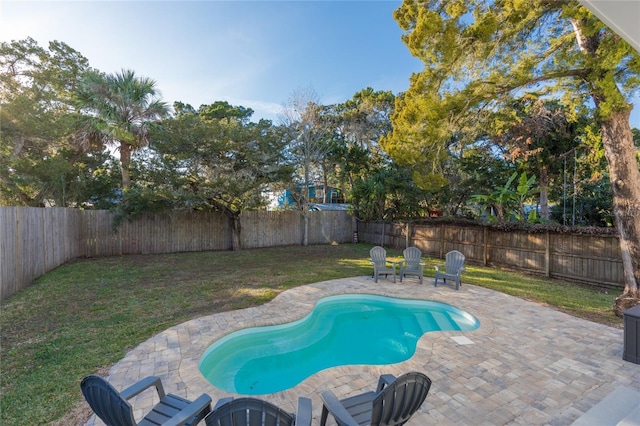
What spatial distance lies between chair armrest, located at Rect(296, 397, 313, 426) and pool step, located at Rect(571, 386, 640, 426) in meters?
2.51

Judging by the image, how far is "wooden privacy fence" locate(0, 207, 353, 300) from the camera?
6559 mm

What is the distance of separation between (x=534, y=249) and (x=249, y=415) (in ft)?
37.5

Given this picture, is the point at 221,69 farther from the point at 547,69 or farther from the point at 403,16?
the point at 547,69

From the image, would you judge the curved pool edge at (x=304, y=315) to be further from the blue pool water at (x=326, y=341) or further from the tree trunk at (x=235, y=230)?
the tree trunk at (x=235, y=230)

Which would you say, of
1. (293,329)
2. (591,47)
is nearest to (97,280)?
(293,329)

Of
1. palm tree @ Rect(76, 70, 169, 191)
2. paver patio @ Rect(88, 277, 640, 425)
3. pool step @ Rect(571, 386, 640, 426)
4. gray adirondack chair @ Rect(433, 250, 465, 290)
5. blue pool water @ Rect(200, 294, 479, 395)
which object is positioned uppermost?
palm tree @ Rect(76, 70, 169, 191)

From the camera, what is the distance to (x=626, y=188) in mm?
6164

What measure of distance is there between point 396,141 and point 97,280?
32.3ft

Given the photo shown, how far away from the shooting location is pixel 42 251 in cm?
829

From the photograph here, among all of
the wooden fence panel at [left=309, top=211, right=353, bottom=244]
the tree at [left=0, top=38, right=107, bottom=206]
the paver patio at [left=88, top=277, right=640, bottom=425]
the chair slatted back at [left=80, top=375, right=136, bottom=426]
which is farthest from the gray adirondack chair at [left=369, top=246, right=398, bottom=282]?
the tree at [left=0, top=38, right=107, bottom=206]

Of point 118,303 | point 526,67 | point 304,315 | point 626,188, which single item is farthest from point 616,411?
point 118,303

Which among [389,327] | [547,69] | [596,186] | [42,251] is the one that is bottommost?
[389,327]

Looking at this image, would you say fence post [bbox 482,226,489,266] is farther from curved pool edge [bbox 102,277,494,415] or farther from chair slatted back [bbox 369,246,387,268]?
chair slatted back [bbox 369,246,387,268]

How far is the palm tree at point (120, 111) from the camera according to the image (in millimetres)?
12336
